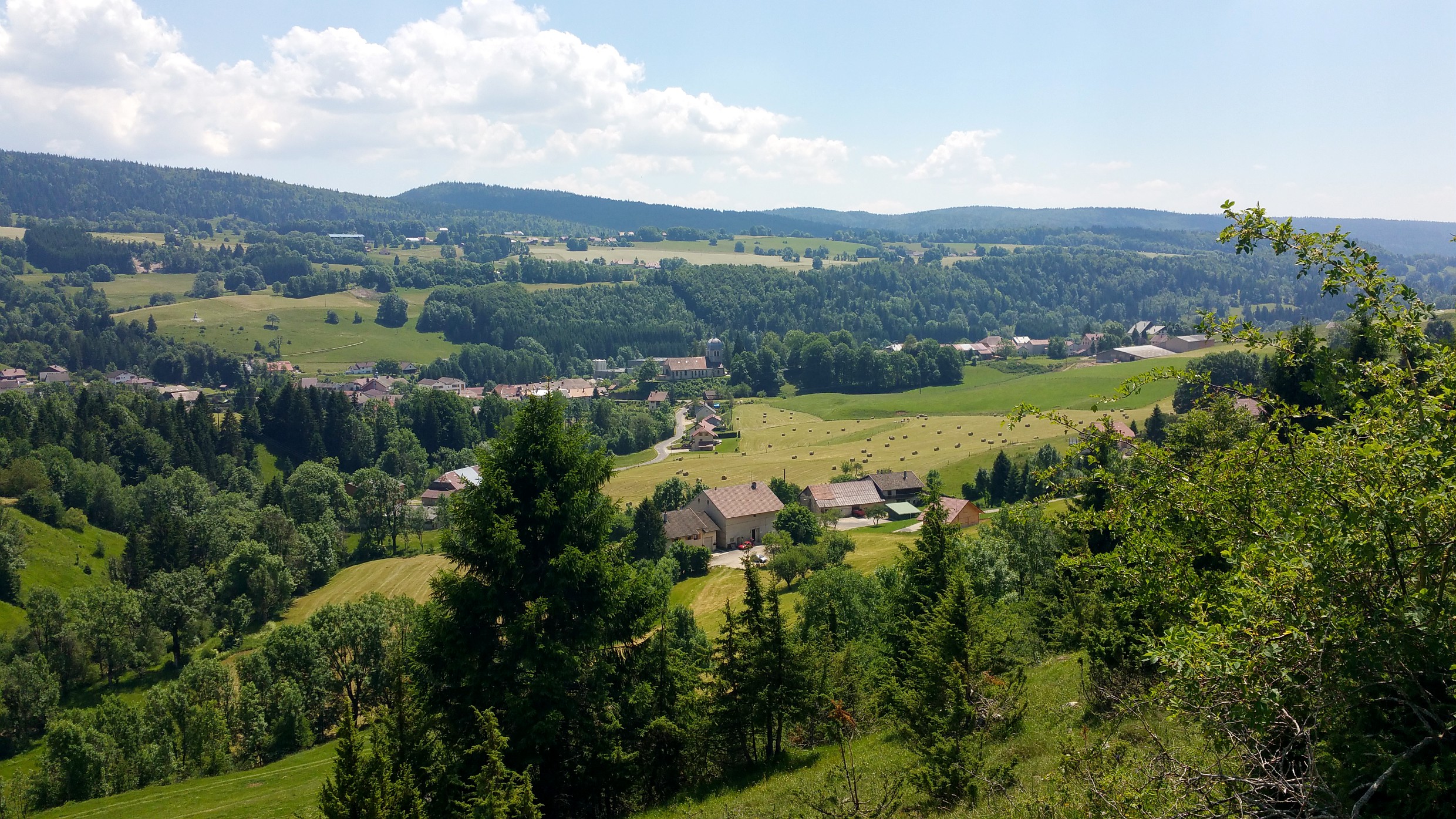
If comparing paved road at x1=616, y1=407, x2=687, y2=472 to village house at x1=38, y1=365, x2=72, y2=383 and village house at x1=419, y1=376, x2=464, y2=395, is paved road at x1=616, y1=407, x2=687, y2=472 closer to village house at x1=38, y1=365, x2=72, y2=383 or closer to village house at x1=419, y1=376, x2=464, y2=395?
village house at x1=419, y1=376, x2=464, y2=395

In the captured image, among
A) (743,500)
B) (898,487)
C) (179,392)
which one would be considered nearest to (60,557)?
(743,500)

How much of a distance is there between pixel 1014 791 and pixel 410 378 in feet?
594

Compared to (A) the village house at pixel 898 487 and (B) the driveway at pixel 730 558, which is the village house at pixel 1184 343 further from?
(B) the driveway at pixel 730 558

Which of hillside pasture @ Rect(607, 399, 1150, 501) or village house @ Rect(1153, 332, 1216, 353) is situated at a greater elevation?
village house @ Rect(1153, 332, 1216, 353)

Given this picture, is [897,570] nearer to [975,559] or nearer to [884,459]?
[975,559]

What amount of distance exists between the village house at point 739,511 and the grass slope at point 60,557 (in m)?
52.6

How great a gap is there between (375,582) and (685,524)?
2788 cm

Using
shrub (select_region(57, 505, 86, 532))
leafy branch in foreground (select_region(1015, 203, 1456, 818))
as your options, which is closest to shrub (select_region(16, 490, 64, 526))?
shrub (select_region(57, 505, 86, 532))

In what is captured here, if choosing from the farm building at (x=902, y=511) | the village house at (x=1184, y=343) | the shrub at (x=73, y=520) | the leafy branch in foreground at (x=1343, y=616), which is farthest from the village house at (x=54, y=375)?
the village house at (x=1184, y=343)

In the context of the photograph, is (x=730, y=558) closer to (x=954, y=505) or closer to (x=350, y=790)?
(x=954, y=505)

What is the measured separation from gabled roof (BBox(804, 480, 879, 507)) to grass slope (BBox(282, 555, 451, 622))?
36.2m

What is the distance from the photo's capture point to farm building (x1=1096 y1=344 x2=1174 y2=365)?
160 m

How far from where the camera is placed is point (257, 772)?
34188 millimetres

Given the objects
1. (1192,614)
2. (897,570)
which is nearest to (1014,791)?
(1192,614)
